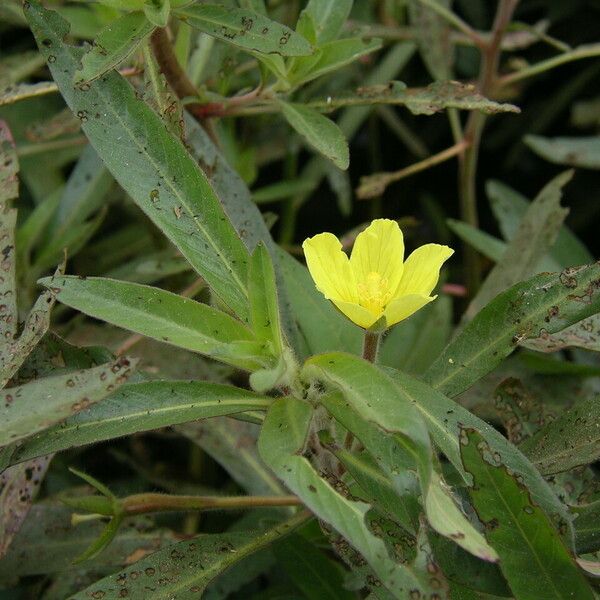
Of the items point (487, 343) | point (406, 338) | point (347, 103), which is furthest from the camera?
point (406, 338)

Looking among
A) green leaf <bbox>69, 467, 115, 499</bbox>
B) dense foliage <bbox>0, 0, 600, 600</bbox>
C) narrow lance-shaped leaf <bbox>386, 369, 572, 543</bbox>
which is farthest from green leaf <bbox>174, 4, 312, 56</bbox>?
green leaf <bbox>69, 467, 115, 499</bbox>

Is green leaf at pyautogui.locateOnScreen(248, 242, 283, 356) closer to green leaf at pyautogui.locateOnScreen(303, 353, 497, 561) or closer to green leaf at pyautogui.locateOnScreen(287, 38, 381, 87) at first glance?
green leaf at pyautogui.locateOnScreen(303, 353, 497, 561)

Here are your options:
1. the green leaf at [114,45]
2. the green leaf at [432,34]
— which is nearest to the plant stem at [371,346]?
the green leaf at [114,45]

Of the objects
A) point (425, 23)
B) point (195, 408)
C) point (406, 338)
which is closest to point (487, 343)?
point (195, 408)

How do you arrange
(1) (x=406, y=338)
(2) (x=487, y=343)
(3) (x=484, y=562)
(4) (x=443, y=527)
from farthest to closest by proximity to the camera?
(1) (x=406, y=338) → (2) (x=487, y=343) → (3) (x=484, y=562) → (4) (x=443, y=527)

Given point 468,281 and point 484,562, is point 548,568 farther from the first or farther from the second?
point 468,281
